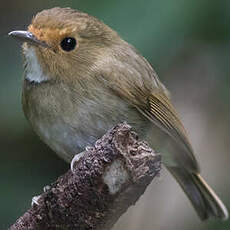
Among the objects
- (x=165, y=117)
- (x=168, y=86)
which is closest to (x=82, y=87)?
(x=165, y=117)

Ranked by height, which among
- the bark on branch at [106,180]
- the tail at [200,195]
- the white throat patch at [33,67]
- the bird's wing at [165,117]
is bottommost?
the bark on branch at [106,180]

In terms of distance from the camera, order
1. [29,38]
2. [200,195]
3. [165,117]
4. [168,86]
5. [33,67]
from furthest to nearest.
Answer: [168,86] → [200,195] → [165,117] → [33,67] → [29,38]

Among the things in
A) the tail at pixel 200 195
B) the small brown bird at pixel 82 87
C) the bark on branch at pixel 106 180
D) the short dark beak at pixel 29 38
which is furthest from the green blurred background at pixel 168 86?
the bark on branch at pixel 106 180

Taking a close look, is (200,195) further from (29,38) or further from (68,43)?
(29,38)

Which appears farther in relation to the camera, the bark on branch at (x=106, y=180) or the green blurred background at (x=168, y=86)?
the green blurred background at (x=168, y=86)

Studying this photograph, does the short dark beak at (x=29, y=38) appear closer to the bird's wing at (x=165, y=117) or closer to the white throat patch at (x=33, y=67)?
the white throat patch at (x=33, y=67)

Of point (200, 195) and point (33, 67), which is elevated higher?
point (33, 67)

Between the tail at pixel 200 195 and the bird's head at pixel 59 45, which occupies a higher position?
the bird's head at pixel 59 45

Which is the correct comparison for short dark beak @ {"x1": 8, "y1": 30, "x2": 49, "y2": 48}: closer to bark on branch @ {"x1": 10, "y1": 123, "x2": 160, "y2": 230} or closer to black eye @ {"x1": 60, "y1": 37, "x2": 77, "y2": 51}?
black eye @ {"x1": 60, "y1": 37, "x2": 77, "y2": 51}
